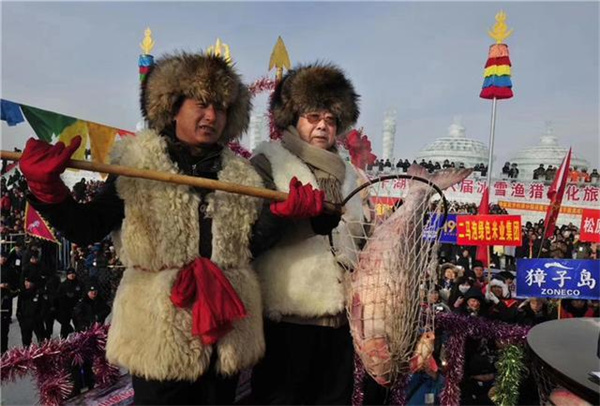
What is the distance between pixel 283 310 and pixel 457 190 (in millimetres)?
13947

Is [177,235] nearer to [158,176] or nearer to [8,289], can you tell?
[158,176]

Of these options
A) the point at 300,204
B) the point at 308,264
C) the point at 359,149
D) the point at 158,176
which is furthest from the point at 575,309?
the point at 158,176

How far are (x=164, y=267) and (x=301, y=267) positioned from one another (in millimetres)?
599

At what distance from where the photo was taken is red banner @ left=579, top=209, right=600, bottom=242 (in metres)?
7.23

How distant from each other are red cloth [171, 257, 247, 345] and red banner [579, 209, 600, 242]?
7172 mm

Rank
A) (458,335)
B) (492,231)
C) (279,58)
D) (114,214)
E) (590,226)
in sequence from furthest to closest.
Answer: (590,226)
(492,231)
(458,335)
(279,58)
(114,214)

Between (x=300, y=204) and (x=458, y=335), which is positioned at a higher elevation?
(x=300, y=204)

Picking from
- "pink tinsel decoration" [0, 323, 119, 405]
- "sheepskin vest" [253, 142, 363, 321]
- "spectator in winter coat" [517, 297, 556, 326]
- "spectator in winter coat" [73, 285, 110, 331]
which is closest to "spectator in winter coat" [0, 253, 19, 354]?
"spectator in winter coat" [73, 285, 110, 331]

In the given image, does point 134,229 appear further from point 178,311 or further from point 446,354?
point 446,354

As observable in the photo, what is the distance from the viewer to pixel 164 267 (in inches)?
68.0

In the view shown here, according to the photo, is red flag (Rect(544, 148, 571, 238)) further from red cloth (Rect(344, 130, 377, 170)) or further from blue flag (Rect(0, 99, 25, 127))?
blue flag (Rect(0, 99, 25, 127))

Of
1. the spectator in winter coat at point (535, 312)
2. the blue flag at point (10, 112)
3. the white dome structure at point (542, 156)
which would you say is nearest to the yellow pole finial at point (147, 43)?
the blue flag at point (10, 112)

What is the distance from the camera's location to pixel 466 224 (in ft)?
21.3

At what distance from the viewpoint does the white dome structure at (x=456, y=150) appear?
101ft
